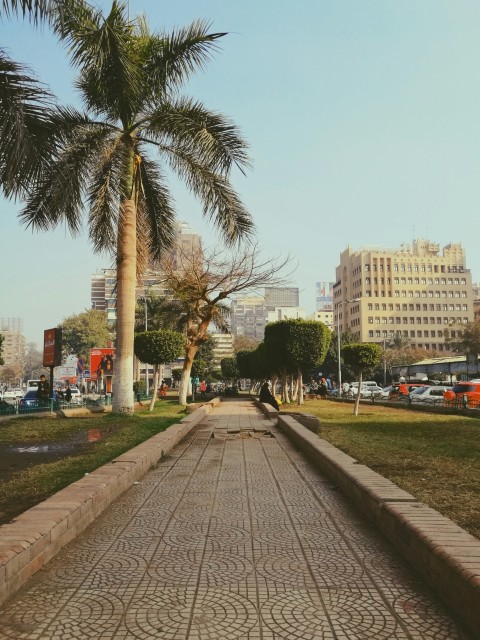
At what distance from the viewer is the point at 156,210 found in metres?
18.5

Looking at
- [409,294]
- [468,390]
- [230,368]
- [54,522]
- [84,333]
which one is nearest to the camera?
[54,522]

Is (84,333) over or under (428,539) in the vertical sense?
over

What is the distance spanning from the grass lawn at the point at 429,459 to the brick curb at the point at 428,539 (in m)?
0.41

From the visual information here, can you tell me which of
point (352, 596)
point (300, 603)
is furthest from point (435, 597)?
point (300, 603)

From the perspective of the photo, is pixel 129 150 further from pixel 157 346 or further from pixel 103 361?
pixel 103 361

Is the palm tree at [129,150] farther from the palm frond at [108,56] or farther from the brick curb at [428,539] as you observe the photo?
the brick curb at [428,539]

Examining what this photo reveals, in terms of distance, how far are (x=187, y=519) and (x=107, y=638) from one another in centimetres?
237

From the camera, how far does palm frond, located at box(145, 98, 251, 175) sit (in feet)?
52.0

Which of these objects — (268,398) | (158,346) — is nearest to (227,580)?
(268,398)

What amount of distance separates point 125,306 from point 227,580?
1326cm

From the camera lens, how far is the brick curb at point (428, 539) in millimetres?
3020

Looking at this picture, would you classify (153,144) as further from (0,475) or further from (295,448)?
(0,475)

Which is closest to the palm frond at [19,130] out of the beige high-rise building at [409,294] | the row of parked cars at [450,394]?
the row of parked cars at [450,394]

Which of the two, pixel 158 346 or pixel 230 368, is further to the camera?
pixel 230 368
